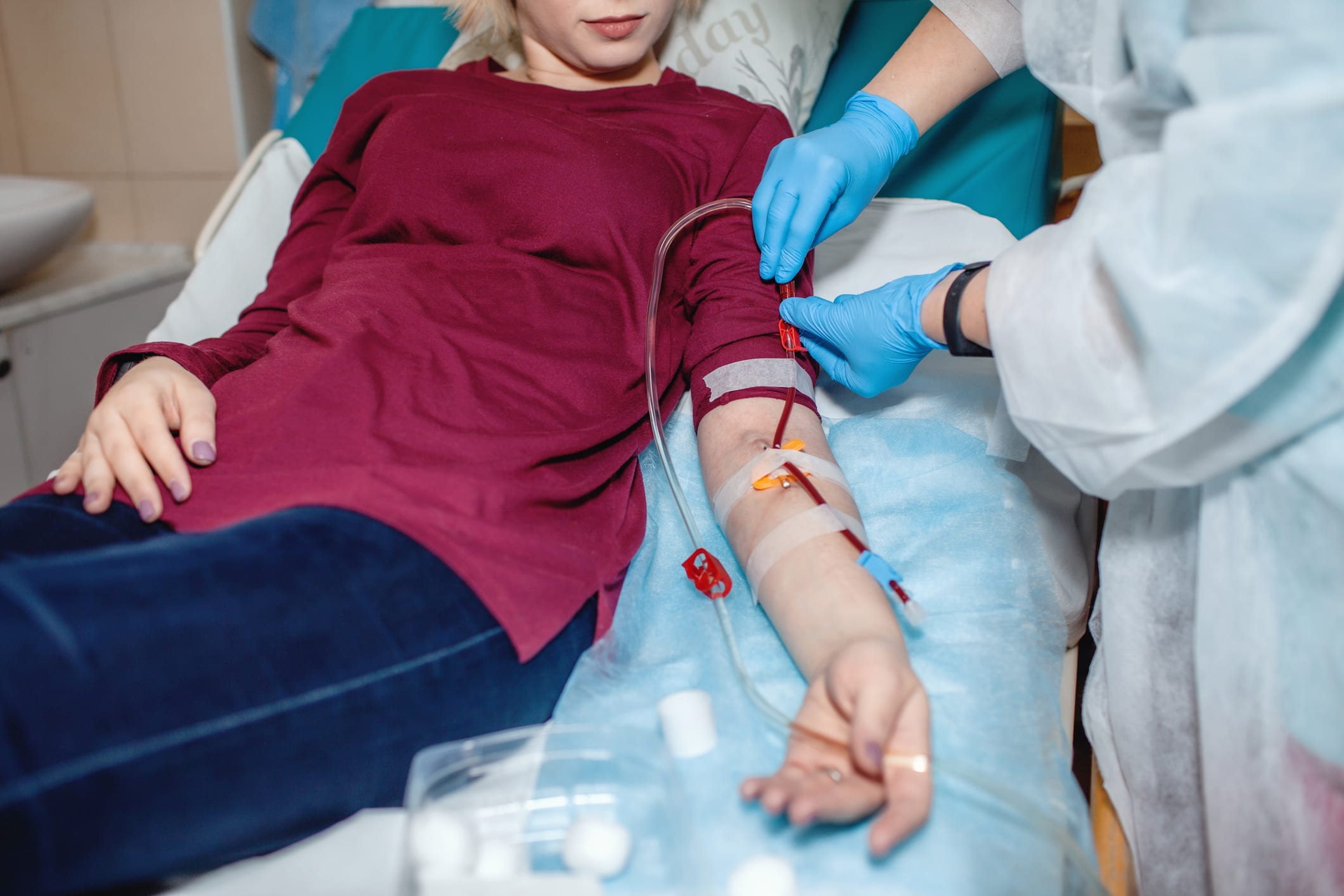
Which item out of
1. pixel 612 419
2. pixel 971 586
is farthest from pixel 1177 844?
pixel 612 419

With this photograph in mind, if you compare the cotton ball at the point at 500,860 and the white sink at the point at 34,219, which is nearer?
the cotton ball at the point at 500,860

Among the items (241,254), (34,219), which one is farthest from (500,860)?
(34,219)

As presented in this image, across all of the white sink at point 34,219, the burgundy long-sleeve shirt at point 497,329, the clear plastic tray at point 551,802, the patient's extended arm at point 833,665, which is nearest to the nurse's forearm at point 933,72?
the burgundy long-sleeve shirt at point 497,329

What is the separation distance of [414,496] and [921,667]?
1.54 feet

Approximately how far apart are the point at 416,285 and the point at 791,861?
0.71 m

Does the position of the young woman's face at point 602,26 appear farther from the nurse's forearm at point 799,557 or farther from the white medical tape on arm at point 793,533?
the white medical tape on arm at point 793,533

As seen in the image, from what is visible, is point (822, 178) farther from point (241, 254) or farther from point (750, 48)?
point (241, 254)

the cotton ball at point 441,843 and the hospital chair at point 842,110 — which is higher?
the hospital chair at point 842,110

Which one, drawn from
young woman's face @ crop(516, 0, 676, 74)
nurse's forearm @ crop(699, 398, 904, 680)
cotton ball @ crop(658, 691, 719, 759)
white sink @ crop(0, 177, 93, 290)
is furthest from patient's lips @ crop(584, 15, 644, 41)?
white sink @ crop(0, 177, 93, 290)

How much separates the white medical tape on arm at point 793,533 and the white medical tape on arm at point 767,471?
6 centimetres

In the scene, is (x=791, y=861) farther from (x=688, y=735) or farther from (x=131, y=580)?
(x=131, y=580)

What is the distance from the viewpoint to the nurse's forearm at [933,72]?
1.14m

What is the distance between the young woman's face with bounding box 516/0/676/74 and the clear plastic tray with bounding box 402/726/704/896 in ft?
2.98

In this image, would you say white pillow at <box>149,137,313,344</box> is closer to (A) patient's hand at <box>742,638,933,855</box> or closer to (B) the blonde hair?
(B) the blonde hair
